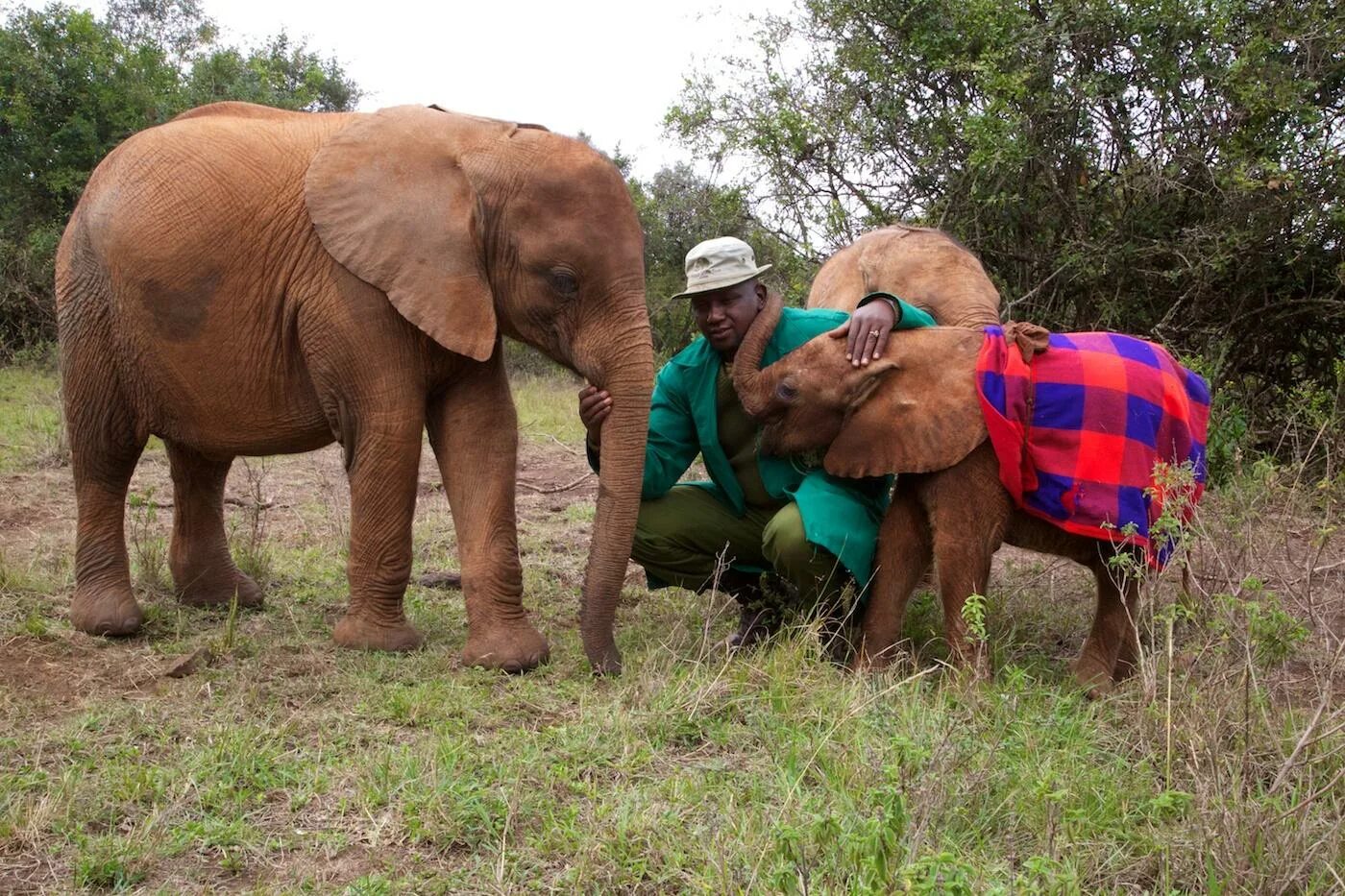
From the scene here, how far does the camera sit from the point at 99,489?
18.4 ft

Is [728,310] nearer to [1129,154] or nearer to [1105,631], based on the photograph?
[1105,631]

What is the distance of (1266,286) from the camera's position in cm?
883

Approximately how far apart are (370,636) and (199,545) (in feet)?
4.32

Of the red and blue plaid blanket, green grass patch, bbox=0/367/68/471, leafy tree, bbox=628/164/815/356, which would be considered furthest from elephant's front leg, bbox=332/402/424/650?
leafy tree, bbox=628/164/815/356

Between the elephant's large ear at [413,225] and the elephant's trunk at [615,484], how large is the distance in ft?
1.72

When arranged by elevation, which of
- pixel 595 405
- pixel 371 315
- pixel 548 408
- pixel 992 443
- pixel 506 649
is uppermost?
pixel 371 315

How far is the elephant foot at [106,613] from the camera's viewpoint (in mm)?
5344

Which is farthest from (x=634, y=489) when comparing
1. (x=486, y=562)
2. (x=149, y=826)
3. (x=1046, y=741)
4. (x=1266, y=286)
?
(x=1266, y=286)

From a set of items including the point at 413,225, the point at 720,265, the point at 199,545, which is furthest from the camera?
the point at 199,545

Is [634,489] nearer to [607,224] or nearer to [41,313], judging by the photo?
[607,224]

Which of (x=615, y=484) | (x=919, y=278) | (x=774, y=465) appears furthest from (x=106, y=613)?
(x=919, y=278)

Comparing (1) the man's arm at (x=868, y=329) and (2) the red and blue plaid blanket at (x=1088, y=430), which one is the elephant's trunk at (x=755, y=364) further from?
(2) the red and blue plaid blanket at (x=1088, y=430)

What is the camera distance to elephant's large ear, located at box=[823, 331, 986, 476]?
4754 mm

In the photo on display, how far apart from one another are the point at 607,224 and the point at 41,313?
40.4ft
